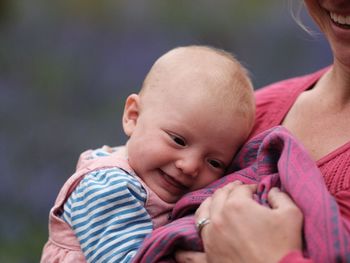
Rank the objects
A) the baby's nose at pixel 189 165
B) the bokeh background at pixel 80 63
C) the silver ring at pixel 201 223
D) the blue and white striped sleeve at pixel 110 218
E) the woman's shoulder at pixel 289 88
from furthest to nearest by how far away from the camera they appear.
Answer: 1. the bokeh background at pixel 80 63
2. the woman's shoulder at pixel 289 88
3. the baby's nose at pixel 189 165
4. the blue and white striped sleeve at pixel 110 218
5. the silver ring at pixel 201 223

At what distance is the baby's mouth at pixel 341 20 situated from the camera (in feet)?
6.21

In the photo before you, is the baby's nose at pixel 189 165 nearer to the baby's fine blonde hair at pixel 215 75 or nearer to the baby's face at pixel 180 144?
the baby's face at pixel 180 144

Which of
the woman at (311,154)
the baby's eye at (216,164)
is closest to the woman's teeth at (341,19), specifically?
the woman at (311,154)

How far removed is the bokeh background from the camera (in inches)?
181

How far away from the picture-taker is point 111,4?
5258 mm

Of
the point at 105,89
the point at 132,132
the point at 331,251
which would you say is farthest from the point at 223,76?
the point at 105,89

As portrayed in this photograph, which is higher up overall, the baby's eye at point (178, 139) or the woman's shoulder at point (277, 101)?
the baby's eye at point (178, 139)

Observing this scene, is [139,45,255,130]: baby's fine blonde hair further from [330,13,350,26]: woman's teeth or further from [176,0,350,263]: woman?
[330,13,350,26]: woman's teeth

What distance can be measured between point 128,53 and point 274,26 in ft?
3.11

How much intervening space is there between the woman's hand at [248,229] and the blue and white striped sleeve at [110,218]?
143 mm

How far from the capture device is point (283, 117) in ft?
6.87

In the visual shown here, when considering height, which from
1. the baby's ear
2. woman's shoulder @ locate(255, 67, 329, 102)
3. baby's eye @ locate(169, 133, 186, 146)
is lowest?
woman's shoulder @ locate(255, 67, 329, 102)

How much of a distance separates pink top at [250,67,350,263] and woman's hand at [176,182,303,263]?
1.8 inches

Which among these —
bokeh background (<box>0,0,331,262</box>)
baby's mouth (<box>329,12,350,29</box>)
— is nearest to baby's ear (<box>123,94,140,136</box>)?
baby's mouth (<box>329,12,350,29</box>)
